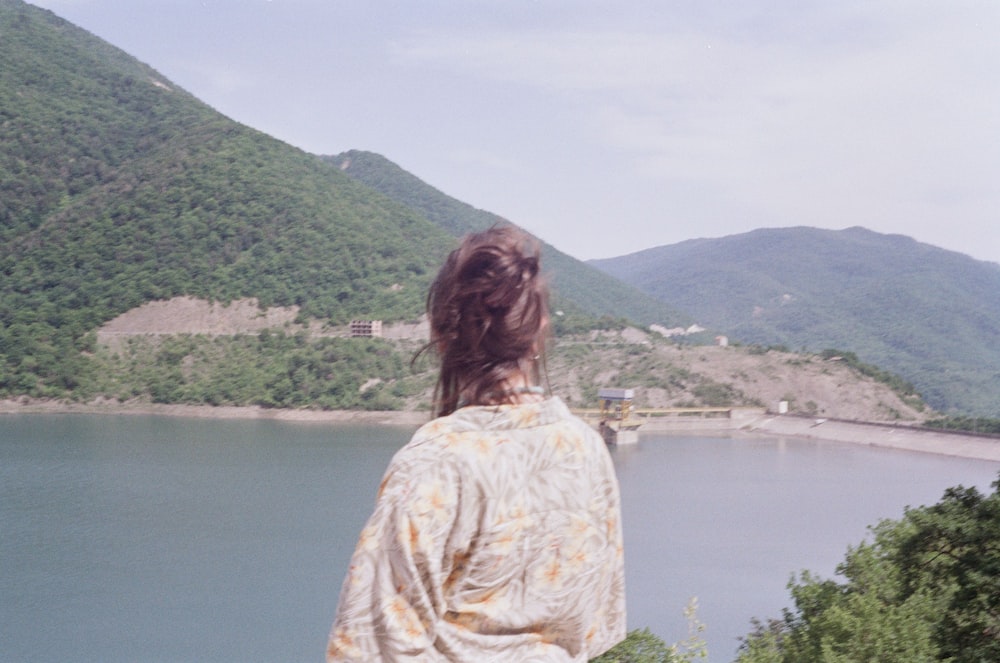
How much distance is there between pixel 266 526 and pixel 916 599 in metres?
12.0

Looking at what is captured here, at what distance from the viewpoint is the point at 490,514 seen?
0.85 metres

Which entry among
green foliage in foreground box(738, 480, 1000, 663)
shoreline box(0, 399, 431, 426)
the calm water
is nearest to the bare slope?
shoreline box(0, 399, 431, 426)

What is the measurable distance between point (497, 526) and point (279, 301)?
3496 centimetres

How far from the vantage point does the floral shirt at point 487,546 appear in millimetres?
814

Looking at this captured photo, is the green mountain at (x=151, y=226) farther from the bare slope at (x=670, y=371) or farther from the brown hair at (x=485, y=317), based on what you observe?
the brown hair at (x=485, y=317)

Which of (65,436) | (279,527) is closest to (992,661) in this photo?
(279,527)

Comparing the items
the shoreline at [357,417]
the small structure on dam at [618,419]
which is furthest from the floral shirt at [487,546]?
the shoreline at [357,417]

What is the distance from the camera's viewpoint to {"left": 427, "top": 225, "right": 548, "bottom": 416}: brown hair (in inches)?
37.0

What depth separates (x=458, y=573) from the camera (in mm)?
866

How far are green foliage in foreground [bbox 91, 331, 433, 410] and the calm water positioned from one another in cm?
238

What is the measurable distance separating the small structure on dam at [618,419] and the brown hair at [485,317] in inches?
1036

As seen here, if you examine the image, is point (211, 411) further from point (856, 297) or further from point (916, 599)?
point (856, 297)

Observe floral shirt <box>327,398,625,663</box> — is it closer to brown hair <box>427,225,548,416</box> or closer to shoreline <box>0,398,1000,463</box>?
brown hair <box>427,225,548,416</box>

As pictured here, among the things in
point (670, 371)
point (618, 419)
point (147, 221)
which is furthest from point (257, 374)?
point (670, 371)
